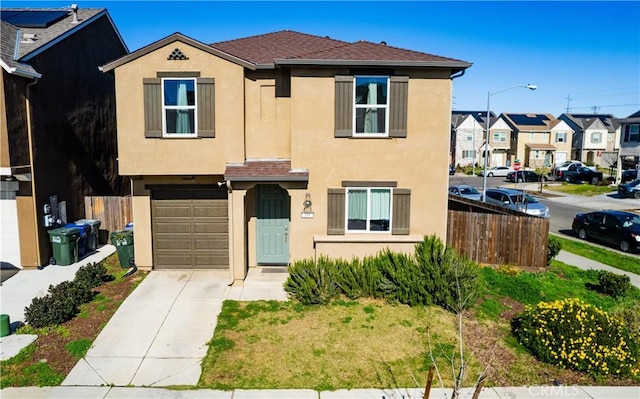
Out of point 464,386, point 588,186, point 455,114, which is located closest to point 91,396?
point 464,386

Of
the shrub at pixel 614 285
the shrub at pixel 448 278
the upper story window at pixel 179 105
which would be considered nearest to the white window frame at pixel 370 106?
the shrub at pixel 448 278

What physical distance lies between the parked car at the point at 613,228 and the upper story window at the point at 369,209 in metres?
12.3

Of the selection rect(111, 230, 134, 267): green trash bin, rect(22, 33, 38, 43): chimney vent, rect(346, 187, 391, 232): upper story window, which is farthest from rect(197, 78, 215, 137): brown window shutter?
rect(22, 33, 38, 43): chimney vent

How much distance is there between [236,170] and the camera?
40.8 feet

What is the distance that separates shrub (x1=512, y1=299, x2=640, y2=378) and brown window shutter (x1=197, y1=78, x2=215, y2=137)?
9.17 meters

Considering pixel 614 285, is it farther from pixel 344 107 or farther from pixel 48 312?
pixel 48 312

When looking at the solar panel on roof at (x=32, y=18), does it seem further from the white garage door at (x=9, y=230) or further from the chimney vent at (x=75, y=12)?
the white garage door at (x=9, y=230)

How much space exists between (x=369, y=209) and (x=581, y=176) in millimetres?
39265

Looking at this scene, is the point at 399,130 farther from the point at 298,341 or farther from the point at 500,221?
the point at 298,341

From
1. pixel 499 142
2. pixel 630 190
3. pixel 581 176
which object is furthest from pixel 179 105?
pixel 499 142

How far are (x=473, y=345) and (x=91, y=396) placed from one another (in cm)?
731

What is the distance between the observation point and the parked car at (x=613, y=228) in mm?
18719

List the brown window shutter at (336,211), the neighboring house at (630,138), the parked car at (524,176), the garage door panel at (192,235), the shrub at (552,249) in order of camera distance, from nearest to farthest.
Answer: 1. the brown window shutter at (336,211)
2. the garage door panel at (192,235)
3. the shrub at (552,249)
4. the neighboring house at (630,138)
5. the parked car at (524,176)

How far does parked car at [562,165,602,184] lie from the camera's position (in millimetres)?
42884
